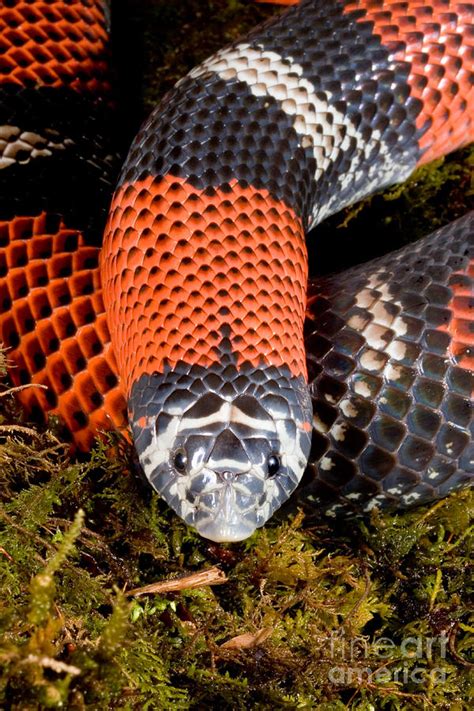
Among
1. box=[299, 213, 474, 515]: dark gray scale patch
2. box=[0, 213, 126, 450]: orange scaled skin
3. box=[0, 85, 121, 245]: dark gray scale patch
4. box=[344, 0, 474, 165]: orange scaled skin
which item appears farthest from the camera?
box=[344, 0, 474, 165]: orange scaled skin

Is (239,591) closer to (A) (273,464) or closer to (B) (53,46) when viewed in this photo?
(A) (273,464)

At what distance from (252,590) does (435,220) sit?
1.67 metres

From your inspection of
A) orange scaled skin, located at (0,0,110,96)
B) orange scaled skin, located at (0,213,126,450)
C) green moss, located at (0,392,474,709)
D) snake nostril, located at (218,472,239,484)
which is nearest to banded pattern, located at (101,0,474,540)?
snake nostril, located at (218,472,239,484)

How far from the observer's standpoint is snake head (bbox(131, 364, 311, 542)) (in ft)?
5.93

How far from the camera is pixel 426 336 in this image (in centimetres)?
220

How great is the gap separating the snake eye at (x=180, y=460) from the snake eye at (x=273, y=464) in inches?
7.8

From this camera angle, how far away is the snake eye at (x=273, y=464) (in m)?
1.86

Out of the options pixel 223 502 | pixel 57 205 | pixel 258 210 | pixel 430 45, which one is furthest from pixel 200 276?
pixel 430 45

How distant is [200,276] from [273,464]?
534 millimetres

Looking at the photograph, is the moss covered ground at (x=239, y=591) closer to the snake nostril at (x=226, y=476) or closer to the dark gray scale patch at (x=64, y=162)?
the snake nostril at (x=226, y=476)

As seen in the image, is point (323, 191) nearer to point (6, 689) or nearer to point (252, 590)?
point (252, 590)

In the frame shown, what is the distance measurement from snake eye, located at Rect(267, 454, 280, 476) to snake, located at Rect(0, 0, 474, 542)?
0.04ft

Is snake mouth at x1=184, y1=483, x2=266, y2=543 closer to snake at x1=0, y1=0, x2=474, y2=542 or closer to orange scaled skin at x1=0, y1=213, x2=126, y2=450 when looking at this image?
snake at x1=0, y1=0, x2=474, y2=542

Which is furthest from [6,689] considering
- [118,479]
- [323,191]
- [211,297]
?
[323,191]
